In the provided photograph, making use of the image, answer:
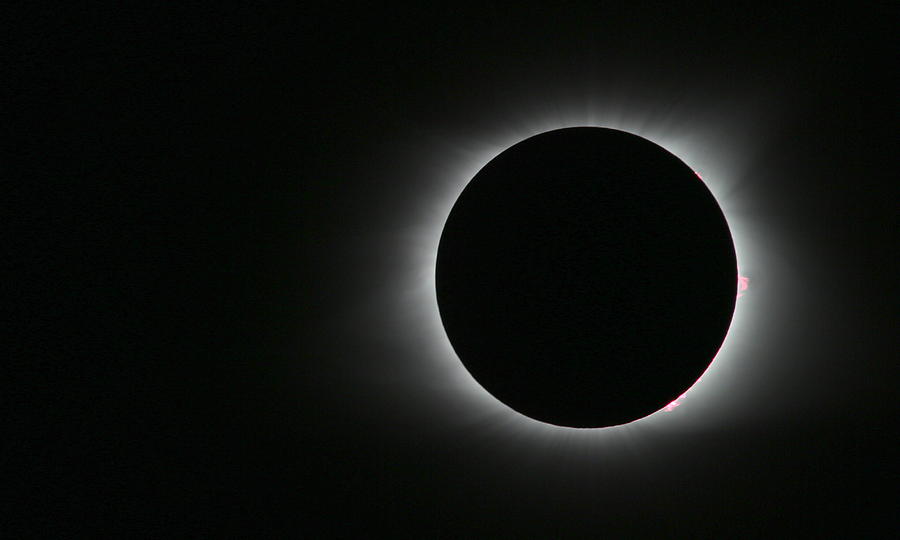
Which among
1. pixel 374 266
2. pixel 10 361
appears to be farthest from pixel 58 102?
pixel 374 266

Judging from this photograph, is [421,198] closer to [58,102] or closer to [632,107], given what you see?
[632,107]

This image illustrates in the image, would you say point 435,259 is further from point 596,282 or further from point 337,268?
point 596,282

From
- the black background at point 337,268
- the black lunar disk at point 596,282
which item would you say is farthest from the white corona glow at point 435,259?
the black lunar disk at point 596,282

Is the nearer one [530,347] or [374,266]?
[530,347]

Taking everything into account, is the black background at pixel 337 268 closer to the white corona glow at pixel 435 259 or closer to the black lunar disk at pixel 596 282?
the white corona glow at pixel 435 259

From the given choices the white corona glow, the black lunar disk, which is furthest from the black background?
the black lunar disk
